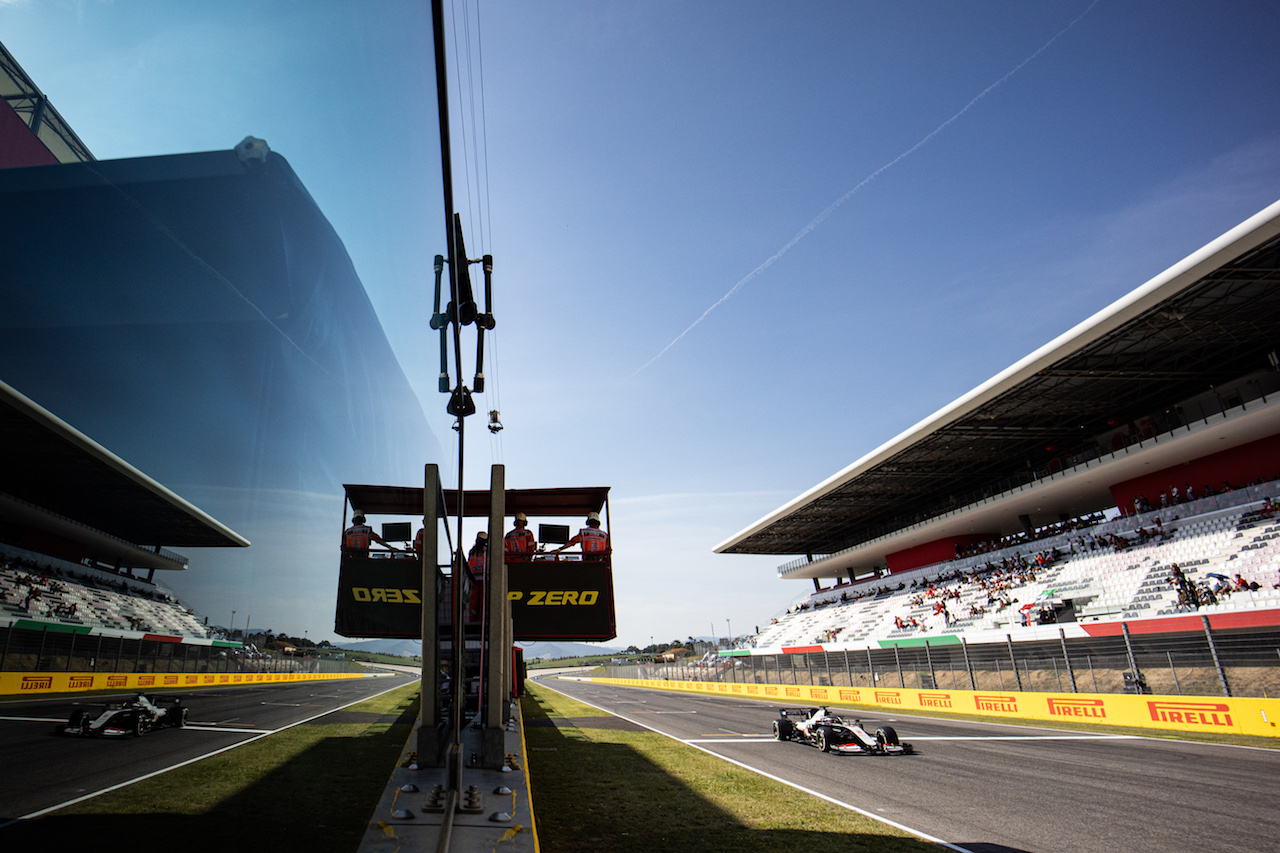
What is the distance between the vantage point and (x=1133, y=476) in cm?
3111

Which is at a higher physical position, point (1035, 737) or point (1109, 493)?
point (1109, 493)

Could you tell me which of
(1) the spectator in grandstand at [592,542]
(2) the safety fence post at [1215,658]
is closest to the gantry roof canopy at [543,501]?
(1) the spectator in grandstand at [592,542]

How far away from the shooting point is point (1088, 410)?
30.8 meters

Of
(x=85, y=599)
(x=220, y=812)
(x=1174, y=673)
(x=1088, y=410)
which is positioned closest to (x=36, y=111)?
(x=85, y=599)

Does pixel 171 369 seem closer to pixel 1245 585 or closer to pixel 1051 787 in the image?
pixel 1051 787

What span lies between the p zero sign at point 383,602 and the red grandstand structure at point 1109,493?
19945mm

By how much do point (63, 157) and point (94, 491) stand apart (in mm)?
1267

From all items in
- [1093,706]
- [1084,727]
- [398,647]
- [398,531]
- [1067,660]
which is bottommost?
[1084,727]

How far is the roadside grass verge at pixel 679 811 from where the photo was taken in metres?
6.25

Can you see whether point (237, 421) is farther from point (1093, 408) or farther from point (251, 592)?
point (1093, 408)

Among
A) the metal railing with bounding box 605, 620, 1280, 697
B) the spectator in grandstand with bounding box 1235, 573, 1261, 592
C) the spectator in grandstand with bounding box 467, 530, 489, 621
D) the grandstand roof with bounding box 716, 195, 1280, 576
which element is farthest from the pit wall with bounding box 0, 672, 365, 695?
the spectator in grandstand with bounding box 1235, 573, 1261, 592

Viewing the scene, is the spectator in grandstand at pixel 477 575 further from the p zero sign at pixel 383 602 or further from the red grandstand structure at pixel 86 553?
the red grandstand structure at pixel 86 553

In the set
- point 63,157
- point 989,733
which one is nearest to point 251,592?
point 63,157

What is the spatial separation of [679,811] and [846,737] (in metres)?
6.54
